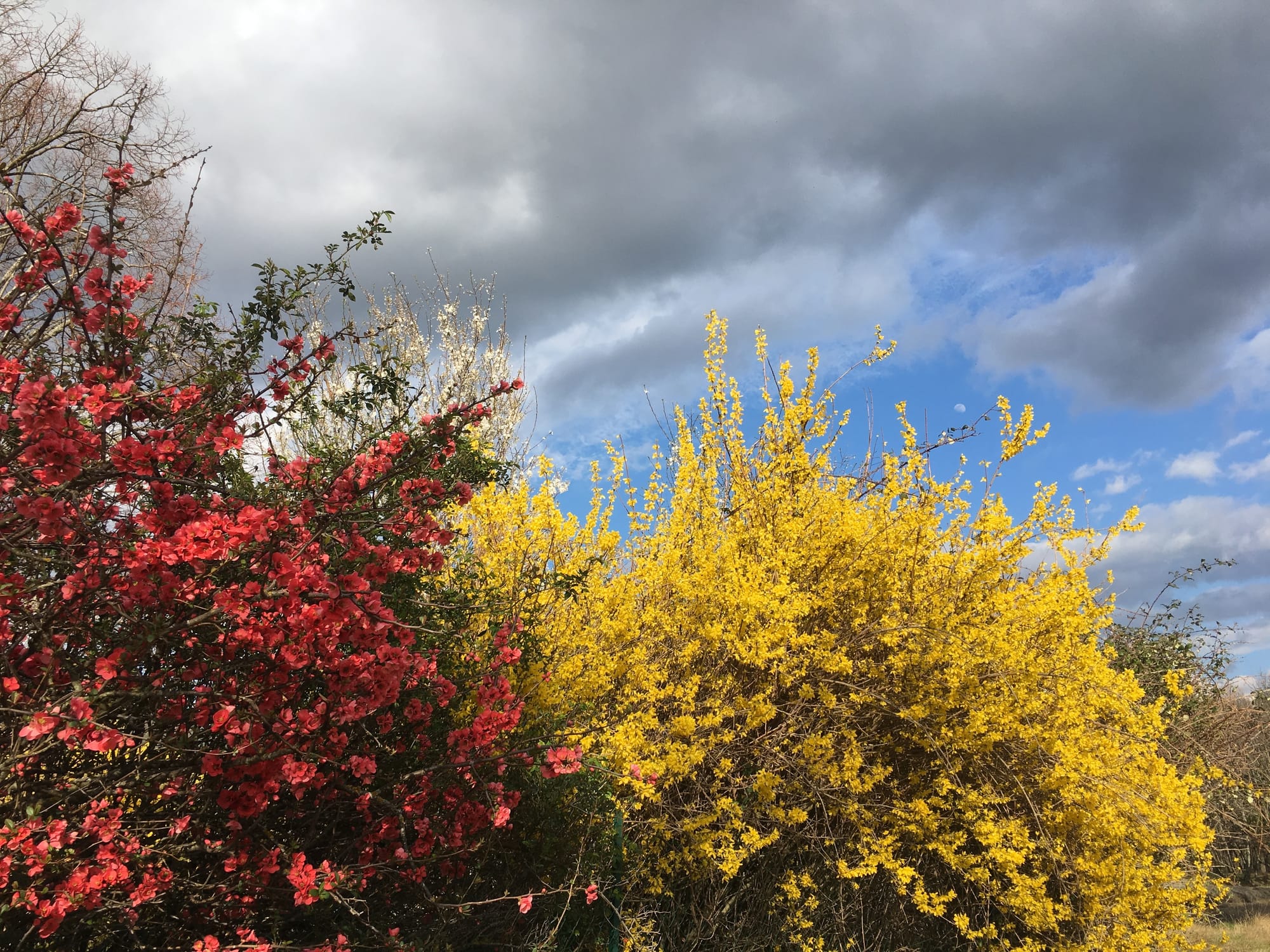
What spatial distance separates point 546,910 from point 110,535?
2.58 metres

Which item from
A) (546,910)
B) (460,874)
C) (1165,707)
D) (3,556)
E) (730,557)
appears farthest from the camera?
(1165,707)

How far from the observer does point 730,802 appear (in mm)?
4000

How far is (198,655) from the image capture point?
263 cm

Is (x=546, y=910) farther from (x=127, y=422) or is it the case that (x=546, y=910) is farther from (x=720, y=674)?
(x=127, y=422)

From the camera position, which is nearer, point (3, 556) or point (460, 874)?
point (3, 556)

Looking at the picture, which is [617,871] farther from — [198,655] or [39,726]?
[39,726]

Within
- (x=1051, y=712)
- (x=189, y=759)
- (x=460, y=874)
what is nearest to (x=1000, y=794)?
(x=1051, y=712)

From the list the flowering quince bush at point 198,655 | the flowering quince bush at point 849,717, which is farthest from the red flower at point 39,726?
the flowering quince bush at point 849,717

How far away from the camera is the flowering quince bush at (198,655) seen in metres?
2.25

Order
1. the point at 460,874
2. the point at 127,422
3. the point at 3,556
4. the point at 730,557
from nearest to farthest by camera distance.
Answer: the point at 3,556 < the point at 127,422 < the point at 460,874 < the point at 730,557

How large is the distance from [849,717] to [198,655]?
350cm

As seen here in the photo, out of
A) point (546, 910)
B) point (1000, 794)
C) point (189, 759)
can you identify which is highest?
point (189, 759)

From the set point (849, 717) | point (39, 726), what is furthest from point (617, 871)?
point (39, 726)

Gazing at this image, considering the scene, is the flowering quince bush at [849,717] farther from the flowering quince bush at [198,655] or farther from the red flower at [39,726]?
the red flower at [39,726]
